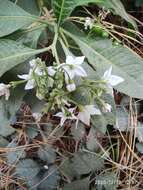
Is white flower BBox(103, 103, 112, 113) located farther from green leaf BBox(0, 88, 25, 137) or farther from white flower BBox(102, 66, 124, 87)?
green leaf BBox(0, 88, 25, 137)

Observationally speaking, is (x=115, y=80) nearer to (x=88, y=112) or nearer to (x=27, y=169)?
(x=88, y=112)

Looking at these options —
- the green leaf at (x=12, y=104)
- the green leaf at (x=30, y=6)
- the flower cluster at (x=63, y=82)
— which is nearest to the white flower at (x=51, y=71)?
the flower cluster at (x=63, y=82)

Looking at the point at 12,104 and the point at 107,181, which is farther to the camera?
the point at 107,181

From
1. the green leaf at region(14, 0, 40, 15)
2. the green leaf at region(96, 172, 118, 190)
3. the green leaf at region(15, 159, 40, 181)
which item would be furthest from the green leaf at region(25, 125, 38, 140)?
the green leaf at region(14, 0, 40, 15)

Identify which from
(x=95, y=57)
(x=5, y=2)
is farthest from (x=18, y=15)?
(x=95, y=57)

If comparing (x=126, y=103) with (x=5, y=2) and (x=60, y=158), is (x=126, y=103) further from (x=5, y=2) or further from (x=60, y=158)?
(x=5, y=2)

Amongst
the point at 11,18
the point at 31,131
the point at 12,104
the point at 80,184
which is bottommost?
the point at 80,184

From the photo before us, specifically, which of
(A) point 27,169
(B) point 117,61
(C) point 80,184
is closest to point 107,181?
(C) point 80,184
